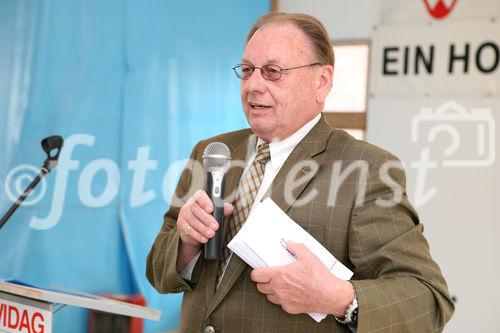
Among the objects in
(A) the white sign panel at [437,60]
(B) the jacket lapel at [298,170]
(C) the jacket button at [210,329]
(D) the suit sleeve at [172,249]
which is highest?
(A) the white sign panel at [437,60]

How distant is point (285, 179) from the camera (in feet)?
5.16

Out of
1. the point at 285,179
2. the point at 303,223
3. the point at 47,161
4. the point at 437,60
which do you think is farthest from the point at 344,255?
the point at 437,60

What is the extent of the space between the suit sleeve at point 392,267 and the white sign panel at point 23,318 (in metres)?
0.81

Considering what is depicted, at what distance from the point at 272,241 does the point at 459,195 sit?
3.57 metres

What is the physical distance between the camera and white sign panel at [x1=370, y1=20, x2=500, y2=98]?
459cm

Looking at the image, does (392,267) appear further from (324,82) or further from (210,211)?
(324,82)

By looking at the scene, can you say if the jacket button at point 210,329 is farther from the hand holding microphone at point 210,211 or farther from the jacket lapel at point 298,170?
the jacket lapel at point 298,170

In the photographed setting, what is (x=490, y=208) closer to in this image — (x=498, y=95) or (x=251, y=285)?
(x=498, y=95)

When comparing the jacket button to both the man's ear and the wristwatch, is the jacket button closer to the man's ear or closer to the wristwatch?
the wristwatch

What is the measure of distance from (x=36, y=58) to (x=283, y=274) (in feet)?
8.28

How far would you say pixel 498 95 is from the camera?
4.55 meters

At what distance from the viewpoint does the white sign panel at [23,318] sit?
166cm

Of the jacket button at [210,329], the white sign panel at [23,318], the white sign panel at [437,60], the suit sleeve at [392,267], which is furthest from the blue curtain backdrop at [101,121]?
the suit sleeve at [392,267]

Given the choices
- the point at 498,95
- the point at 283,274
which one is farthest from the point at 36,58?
the point at 498,95
